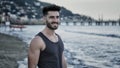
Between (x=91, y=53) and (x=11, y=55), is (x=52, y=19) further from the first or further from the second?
(x=91, y=53)

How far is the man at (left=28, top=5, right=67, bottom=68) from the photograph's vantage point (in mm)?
4293

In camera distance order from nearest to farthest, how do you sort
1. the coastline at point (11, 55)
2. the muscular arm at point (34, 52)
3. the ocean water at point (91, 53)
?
the muscular arm at point (34, 52) → the coastline at point (11, 55) → the ocean water at point (91, 53)

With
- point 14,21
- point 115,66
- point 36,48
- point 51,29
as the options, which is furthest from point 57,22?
point 14,21

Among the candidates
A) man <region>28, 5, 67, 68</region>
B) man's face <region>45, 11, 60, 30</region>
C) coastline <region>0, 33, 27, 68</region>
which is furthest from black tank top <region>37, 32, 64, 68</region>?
coastline <region>0, 33, 27, 68</region>

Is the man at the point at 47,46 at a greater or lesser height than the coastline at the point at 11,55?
greater

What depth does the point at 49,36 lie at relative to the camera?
4453 mm

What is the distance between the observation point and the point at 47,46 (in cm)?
432

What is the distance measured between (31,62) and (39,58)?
134 mm

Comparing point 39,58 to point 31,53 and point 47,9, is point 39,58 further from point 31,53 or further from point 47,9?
point 47,9

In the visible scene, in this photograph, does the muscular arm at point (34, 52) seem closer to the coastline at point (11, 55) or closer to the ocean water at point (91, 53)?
the coastline at point (11, 55)

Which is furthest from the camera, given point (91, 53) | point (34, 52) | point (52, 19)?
point (91, 53)

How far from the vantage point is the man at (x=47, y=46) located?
14.1 ft

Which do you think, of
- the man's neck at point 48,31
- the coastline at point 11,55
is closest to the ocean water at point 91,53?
the coastline at point 11,55

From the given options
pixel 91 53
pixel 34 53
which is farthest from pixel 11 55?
pixel 34 53
